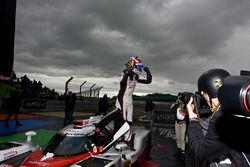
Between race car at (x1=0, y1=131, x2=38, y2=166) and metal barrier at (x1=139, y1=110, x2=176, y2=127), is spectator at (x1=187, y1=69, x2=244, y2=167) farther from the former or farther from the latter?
metal barrier at (x1=139, y1=110, x2=176, y2=127)

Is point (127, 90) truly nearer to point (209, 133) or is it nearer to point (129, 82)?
point (129, 82)

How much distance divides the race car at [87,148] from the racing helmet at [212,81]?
177cm

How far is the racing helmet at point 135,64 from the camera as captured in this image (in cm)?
518

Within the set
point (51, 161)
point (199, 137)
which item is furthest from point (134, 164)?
point (199, 137)

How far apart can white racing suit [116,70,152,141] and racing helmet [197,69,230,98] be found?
3.08 m

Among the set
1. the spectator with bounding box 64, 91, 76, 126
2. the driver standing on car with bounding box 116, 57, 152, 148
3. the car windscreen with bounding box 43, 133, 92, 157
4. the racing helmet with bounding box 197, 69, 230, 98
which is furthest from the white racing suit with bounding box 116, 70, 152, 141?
the spectator with bounding box 64, 91, 76, 126

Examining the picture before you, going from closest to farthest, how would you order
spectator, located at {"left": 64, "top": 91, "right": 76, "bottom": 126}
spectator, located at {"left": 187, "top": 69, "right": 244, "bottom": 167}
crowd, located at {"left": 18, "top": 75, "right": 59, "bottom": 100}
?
spectator, located at {"left": 187, "top": 69, "right": 244, "bottom": 167}, spectator, located at {"left": 64, "top": 91, "right": 76, "bottom": 126}, crowd, located at {"left": 18, "top": 75, "right": 59, "bottom": 100}

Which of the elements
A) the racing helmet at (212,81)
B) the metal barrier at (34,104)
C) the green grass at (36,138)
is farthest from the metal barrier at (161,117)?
the racing helmet at (212,81)

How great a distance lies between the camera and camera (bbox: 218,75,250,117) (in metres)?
1.18

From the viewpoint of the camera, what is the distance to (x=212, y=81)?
2.04 m

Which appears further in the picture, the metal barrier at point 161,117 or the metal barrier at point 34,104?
the metal barrier at point 34,104

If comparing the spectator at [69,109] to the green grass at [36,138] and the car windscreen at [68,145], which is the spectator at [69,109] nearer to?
the green grass at [36,138]

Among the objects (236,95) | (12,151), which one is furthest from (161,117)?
(236,95)

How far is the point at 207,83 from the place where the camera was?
206 centimetres
